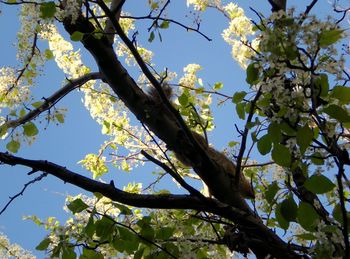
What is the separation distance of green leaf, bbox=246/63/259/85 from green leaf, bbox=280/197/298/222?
17.2 inches

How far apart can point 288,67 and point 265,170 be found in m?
3.23

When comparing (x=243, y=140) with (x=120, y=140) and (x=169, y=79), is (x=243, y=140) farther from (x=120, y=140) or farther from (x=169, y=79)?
(x=120, y=140)

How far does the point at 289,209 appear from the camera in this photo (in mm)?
1628

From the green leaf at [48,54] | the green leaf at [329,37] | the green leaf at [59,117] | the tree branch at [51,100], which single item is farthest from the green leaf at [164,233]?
the green leaf at [48,54]

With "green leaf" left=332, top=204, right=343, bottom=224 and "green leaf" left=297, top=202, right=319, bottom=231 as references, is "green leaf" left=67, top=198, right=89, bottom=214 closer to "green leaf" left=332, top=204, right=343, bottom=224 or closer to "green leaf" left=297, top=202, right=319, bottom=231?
"green leaf" left=297, top=202, right=319, bottom=231

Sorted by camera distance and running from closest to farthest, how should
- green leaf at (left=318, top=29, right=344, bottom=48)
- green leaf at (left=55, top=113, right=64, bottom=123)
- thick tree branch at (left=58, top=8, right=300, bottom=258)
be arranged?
green leaf at (left=318, top=29, right=344, bottom=48) → thick tree branch at (left=58, top=8, right=300, bottom=258) → green leaf at (left=55, top=113, right=64, bottom=123)

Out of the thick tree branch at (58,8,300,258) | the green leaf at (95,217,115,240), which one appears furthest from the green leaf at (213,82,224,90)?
the green leaf at (95,217,115,240)

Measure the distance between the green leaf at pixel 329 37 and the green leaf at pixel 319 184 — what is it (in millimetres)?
414

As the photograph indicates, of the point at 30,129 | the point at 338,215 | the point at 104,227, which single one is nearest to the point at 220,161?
the point at 30,129

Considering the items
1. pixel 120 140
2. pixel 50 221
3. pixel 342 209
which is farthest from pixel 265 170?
pixel 342 209

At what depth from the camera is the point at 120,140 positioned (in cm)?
536

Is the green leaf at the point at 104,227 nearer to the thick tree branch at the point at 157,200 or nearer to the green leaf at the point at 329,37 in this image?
the thick tree branch at the point at 157,200

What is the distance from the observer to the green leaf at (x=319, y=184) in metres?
1.45

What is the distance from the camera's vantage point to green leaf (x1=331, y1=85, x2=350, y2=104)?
1496 millimetres
